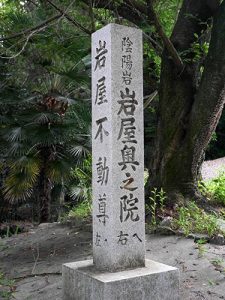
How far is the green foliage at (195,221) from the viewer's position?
17.2 ft

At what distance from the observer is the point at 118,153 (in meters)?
3.54

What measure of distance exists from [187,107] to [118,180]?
3.09 m

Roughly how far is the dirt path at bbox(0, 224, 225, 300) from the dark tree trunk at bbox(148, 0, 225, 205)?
116 centimetres

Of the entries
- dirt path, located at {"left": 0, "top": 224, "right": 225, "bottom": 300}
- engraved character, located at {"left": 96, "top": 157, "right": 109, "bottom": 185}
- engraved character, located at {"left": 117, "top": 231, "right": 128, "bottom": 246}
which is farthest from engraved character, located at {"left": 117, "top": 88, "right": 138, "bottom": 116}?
dirt path, located at {"left": 0, "top": 224, "right": 225, "bottom": 300}

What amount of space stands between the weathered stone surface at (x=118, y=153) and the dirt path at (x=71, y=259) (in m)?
0.82

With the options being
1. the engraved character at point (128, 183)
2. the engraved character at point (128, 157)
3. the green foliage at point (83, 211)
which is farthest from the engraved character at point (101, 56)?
the green foliage at point (83, 211)

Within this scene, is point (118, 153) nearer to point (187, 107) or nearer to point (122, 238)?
point (122, 238)

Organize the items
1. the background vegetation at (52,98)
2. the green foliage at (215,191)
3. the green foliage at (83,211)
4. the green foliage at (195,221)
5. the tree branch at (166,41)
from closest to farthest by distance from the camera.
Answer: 1. the green foliage at (195,221)
2. the tree branch at (166,41)
3. the green foliage at (215,191)
4. the background vegetation at (52,98)
5. the green foliage at (83,211)

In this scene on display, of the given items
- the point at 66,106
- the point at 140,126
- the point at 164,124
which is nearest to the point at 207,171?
the point at 66,106

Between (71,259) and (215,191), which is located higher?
(215,191)

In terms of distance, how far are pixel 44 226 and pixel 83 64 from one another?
308cm

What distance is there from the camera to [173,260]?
4715 mm

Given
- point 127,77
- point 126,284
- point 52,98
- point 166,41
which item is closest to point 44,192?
point 52,98

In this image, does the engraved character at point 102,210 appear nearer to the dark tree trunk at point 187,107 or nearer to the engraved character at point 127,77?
the engraved character at point 127,77
